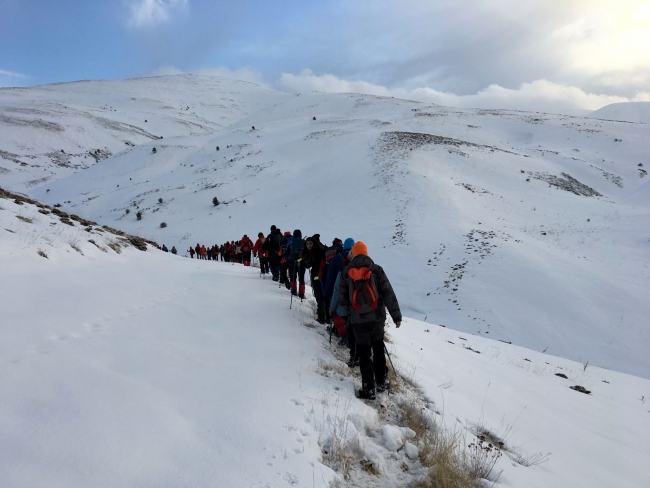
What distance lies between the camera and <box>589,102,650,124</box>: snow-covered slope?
281 ft

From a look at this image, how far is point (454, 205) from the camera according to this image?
2314 centimetres

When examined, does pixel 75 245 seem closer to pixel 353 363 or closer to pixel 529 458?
pixel 353 363

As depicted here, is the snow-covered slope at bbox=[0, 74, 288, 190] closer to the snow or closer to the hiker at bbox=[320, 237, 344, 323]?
the snow

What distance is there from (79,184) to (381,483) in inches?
2204

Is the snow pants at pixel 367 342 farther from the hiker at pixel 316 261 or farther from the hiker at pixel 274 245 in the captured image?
the hiker at pixel 274 245

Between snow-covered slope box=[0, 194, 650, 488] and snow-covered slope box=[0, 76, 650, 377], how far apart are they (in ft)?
17.4

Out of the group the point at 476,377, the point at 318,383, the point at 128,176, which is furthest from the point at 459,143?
the point at 128,176

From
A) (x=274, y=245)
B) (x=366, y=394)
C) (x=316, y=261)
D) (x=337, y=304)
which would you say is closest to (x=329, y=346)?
(x=337, y=304)

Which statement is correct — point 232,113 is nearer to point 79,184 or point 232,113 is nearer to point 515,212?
point 79,184

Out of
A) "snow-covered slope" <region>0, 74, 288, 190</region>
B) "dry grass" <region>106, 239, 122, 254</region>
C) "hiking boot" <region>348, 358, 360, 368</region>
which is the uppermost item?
"snow-covered slope" <region>0, 74, 288, 190</region>

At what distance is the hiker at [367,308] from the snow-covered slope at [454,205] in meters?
9.43

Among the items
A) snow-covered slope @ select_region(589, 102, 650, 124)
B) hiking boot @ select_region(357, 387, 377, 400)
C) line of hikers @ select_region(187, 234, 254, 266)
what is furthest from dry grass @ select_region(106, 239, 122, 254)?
snow-covered slope @ select_region(589, 102, 650, 124)

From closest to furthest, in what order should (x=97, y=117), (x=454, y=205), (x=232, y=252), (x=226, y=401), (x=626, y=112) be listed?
(x=226, y=401) < (x=232, y=252) < (x=454, y=205) < (x=97, y=117) < (x=626, y=112)

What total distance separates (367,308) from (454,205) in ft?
67.7
